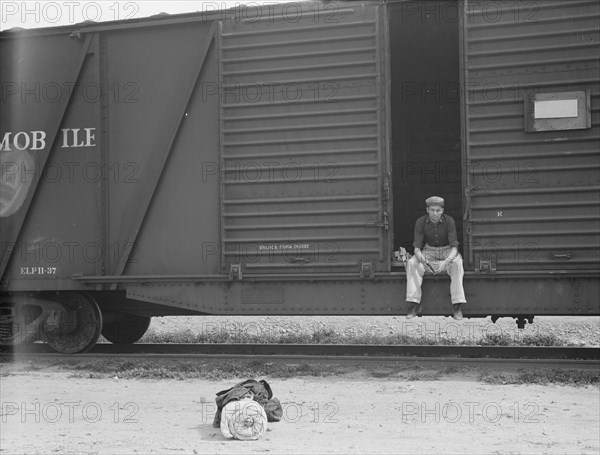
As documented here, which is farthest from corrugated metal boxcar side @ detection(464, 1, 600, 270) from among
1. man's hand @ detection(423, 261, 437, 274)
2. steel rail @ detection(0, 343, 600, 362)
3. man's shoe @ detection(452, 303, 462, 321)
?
steel rail @ detection(0, 343, 600, 362)

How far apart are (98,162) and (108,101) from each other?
0.81 meters

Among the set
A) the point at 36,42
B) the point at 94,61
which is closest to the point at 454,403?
the point at 94,61

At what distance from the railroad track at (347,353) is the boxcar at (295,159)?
43cm

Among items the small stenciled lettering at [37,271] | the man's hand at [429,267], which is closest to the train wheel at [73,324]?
the small stenciled lettering at [37,271]

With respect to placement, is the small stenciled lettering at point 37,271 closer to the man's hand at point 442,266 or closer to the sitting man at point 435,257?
the sitting man at point 435,257

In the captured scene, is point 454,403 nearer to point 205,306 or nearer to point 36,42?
point 205,306

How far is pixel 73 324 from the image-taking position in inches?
376

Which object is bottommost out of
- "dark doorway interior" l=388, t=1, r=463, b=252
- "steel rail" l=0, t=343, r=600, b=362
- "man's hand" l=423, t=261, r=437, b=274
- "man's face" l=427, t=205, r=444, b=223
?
"steel rail" l=0, t=343, r=600, b=362

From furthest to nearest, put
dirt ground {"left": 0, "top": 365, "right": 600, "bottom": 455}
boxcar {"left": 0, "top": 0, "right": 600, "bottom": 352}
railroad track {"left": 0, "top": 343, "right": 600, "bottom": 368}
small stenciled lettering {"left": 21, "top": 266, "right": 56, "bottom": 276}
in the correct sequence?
small stenciled lettering {"left": 21, "top": 266, "right": 56, "bottom": 276} < railroad track {"left": 0, "top": 343, "right": 600, "bottom": 368} < boxcar {"left": 0, "top": 0, "right": 600, "bottom": 352} < dirt ground {"left": 0, "top": 365, "right": 600, "bottom": 455}

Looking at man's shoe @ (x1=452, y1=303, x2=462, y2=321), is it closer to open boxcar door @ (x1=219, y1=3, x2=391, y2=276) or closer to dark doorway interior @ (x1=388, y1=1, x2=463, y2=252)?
open boxcar door @ (x1=219, y1=3, x2=391, y2=276)

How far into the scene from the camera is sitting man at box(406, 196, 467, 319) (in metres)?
7.92

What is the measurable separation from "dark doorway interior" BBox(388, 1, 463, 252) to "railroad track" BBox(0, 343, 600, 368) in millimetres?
1470

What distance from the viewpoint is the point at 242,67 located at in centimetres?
871

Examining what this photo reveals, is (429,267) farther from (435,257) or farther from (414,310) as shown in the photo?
(414,310)
